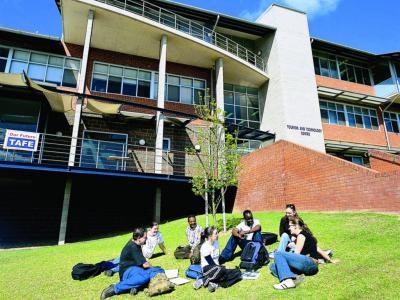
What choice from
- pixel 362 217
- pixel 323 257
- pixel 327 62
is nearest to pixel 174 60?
pixel 327 62

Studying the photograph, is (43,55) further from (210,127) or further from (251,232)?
(251,232)

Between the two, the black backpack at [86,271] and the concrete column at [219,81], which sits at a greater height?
the concrete column at [219,81]

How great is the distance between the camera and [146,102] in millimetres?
18016

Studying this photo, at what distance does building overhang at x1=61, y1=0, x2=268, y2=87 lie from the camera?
51.6 ft

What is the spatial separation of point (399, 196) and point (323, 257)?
4.91 metres

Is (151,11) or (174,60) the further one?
(174,60)

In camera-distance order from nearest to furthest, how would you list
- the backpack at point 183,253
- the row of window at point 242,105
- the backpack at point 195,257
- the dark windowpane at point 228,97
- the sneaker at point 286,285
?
1. the sneaker at point 286,285
2. the backpack at point 195,257
3. the backpack at point 183,253
4. the row of window at point 242,105
5. the dark windowpane at point 228,97

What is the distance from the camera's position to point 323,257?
19.6 feet

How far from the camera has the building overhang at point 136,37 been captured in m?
15.7

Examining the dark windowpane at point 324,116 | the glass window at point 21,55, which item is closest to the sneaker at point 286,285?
the glass window at point 21,55

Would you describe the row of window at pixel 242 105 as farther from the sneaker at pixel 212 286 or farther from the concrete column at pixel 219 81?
the sneaker at pixel 212 286

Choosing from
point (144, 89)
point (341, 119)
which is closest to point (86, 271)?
point (144, 89)

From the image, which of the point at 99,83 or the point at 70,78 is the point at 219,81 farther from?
the point at 70,78

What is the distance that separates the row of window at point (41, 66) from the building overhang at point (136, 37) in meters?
1.54
